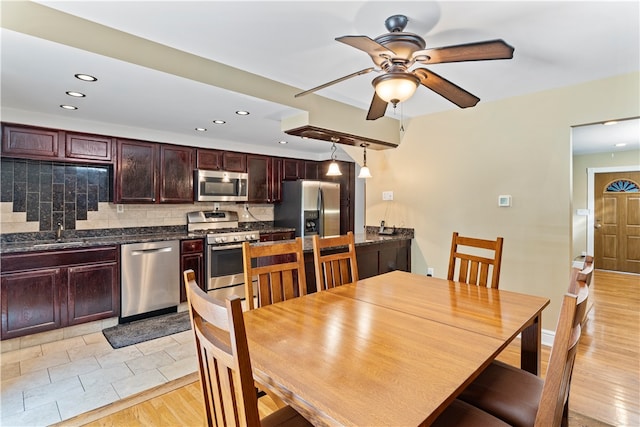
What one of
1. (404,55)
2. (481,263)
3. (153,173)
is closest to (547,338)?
(481,263)

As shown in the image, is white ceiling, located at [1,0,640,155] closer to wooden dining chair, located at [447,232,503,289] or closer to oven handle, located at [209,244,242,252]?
wooden dining chair, located at [447,232,503,289]

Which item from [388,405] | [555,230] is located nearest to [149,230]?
[388,405]

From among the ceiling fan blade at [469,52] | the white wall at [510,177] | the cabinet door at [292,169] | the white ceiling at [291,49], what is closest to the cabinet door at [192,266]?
the white ceiling at [291,49]

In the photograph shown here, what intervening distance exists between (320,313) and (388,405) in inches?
29.3

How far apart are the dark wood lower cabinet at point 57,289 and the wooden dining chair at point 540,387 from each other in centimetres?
347

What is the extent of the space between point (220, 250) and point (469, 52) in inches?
137

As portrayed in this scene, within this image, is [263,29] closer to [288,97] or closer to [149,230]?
[288,97]

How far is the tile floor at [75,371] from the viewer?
211cm

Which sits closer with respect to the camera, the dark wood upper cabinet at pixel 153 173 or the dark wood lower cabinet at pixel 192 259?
the dark wood upper cabinet at pixel 153 173

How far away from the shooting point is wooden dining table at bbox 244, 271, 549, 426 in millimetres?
893

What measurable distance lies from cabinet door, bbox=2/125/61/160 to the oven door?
1906 mm

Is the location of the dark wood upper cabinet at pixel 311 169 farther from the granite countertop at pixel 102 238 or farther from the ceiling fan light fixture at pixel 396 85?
the ceiling fan light fixture at pixel 396 85

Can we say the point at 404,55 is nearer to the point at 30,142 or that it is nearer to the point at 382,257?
the point at 382,257

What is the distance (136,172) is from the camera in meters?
3.84
